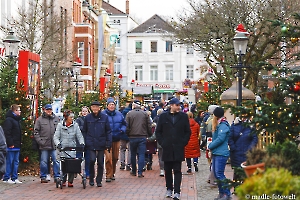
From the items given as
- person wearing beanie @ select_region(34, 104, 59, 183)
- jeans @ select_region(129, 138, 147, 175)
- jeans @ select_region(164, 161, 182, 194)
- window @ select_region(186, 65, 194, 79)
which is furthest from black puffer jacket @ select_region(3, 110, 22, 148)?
window @ select_region(186, 65, 194, 79)

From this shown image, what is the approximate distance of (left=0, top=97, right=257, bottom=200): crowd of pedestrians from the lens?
12.8 metres

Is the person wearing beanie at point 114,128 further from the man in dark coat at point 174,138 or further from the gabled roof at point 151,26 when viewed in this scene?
the gabled roof at point 151,26

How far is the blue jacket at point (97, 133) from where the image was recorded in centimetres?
1567

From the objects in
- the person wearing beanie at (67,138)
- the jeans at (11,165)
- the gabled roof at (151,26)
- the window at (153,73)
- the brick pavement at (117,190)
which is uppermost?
the gabled roof at (151,26)

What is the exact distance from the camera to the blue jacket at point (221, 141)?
41.8ft

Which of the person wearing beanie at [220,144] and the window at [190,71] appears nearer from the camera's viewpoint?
the person wearing beanie at [220,144]

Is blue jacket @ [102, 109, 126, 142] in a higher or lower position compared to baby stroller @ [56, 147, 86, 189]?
higher

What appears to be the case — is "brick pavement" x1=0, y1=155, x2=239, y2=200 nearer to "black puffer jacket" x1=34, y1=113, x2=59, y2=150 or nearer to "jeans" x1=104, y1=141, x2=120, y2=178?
"jeans" x1=104, y1=141, x2=120, y2=178

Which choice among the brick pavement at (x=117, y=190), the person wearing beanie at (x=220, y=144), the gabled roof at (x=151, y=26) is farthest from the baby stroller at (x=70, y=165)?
the gabled roof at (x=151, y=26)

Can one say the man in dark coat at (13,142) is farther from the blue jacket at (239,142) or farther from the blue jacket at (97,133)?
the blue jacket at (239,142)

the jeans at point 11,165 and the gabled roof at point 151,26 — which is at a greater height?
the gabled roof at point 151,26

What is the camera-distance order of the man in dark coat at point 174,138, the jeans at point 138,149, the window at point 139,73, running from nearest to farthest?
the man in dark coat at point 174,138 < the jeans at point 138,149 < the window at point 139,73

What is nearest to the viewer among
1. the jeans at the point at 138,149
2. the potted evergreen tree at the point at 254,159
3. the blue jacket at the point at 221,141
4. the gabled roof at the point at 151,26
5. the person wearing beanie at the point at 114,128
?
the potted evergreen tree at the point at 254,159

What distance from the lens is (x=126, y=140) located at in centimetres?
1938
